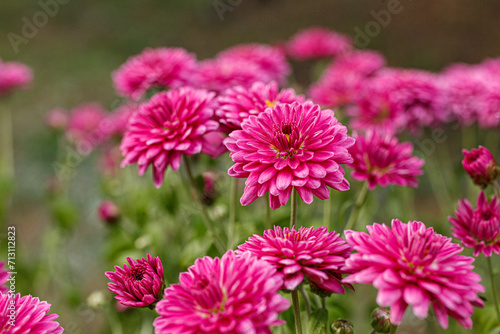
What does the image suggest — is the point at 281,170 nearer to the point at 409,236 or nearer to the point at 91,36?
the point at 409,236

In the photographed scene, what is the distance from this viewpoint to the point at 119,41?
2.76 metres

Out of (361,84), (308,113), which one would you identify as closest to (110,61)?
(361,84)

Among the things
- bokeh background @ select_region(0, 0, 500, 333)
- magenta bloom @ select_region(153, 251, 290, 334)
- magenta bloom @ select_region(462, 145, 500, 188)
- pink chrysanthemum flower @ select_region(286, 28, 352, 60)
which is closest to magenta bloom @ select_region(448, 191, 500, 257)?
magenta bloom @ select_region(462, 145, 500, 188)

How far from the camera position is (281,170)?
1.63ft

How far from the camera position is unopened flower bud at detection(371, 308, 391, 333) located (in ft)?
1.68

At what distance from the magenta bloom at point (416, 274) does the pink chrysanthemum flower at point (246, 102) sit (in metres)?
0.22

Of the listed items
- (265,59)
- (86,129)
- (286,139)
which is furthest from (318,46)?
(286,139)

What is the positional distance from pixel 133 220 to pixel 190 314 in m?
0.71

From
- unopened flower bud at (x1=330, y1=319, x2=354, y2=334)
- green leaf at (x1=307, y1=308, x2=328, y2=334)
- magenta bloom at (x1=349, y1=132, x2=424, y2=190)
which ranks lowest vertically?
unopened flower bud at (x1=330, y1=319, x2=354, y2=334)

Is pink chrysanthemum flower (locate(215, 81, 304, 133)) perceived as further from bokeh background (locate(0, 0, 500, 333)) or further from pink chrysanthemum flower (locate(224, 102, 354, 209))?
bokeh background (locate(0, 0, 500, 333))

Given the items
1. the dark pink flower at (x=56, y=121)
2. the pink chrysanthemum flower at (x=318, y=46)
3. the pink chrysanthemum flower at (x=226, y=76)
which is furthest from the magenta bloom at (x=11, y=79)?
the pink chrysanthemum flower at (x=318, y=46)

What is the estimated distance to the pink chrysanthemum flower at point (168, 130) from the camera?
0.59m

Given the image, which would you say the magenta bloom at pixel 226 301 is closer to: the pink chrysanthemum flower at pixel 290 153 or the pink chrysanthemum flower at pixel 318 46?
the pink chrysanthemum flower at pixel 290 153

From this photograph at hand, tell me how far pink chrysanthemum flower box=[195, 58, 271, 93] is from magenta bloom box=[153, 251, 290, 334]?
0.46m
